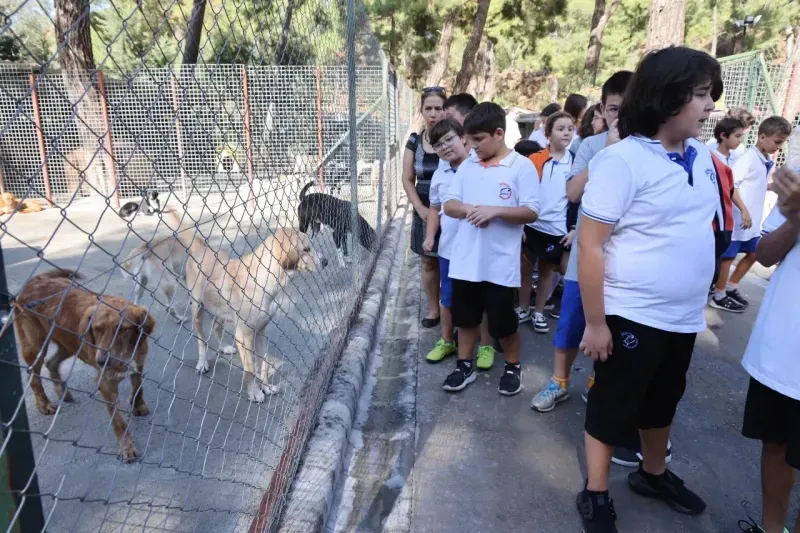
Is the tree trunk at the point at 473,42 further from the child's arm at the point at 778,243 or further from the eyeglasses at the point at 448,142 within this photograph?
the child's arm at the point at 778,243

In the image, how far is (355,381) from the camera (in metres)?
3.32

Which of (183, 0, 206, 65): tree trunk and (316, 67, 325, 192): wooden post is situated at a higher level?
(183, 0, 206, 65): tree trunk

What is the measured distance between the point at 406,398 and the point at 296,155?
1.69 meters

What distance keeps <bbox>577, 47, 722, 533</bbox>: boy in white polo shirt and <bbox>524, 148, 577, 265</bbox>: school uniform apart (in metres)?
1.94

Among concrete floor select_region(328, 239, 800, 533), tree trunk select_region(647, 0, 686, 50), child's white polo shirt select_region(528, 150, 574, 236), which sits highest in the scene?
tree trunk select_region(647, 0, 686, 50)

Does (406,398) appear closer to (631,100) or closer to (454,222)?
(454,222)

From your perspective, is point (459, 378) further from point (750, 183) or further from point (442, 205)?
point (750, 183)

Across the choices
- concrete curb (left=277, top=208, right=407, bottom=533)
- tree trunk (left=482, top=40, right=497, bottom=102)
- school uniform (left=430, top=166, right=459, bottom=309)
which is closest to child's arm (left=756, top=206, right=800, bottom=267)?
school uniform (left=430, top=166, right=459, bottom=309)

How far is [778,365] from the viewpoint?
191 cm

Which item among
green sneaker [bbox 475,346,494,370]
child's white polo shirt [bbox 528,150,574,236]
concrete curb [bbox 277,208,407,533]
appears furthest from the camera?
child's white polo shirt [bbox 528,150,574,236]

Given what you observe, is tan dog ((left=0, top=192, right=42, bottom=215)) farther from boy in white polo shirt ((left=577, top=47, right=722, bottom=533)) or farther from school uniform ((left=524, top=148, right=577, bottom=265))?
boy in white polo shirt ((left=577, top=47, right=722, bottom=533))

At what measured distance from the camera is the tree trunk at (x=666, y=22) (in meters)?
6.88

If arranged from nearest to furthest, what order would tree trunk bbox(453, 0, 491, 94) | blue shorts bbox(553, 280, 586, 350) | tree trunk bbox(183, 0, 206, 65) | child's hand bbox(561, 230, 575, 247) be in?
tree trunk bbox(183, 0, 206, 65)
blue shorts bbox(553, 280, 586, 350)
child's hand bbox(561, 230, 575, 247)
tree trunk bbox(453, 0, 491, 94)

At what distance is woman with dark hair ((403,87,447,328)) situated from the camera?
167 inches
